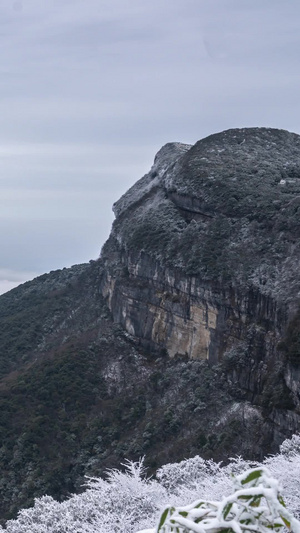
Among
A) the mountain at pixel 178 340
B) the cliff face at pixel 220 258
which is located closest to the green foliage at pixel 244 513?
the mountain at pixel 178 340

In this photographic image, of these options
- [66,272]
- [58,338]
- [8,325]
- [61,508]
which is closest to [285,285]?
[61,508]

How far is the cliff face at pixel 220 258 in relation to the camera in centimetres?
4000

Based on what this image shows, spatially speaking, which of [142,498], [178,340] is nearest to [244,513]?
[142,498]

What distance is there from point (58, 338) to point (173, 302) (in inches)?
583

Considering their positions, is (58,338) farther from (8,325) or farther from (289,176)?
(289,176)

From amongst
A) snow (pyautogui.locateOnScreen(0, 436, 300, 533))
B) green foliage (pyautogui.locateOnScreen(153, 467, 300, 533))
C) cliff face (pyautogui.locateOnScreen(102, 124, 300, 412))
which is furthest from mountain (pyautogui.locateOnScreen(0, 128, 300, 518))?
green foliage (pyautogui.locateOnScreen(153, 467, 300, 533))

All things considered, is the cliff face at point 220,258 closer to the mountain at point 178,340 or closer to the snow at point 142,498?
the mountain at point 178,340

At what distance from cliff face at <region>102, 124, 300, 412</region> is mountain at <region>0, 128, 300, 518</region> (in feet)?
0.29

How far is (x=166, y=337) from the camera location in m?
47.8

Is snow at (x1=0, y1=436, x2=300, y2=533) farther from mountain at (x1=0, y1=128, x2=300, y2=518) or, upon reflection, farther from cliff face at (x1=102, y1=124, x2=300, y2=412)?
cliff face at (x1=102, y1=124, x2=300, y2=412)

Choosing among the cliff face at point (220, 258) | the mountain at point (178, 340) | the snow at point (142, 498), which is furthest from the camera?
the cliff face at point (220, 258)

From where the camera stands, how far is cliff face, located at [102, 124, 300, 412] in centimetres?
4000

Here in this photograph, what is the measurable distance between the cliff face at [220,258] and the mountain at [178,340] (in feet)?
0.29

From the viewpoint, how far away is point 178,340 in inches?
1831
